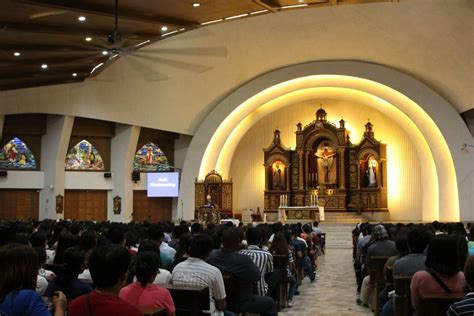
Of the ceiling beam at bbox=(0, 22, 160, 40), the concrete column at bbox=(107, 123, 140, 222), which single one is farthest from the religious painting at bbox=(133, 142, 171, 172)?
the ceiling beam at bbox=(0, 22, 160, 40)

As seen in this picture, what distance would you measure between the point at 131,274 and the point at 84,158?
63.5 feet

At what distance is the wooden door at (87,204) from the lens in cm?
2233

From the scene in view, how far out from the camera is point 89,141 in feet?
74.6

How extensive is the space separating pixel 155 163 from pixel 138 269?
2015 centimetres

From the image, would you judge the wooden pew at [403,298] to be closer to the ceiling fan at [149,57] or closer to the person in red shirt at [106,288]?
the person in red shirt at [106,288]

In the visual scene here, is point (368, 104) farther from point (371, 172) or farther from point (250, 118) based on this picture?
point (250, 118)

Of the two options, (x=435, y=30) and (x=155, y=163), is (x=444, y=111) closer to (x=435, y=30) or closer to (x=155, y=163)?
(x=435, y=30)

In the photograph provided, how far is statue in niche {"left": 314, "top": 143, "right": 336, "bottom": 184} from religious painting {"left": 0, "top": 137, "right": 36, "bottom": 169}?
11.4 m

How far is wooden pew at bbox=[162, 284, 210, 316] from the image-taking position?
3672mm

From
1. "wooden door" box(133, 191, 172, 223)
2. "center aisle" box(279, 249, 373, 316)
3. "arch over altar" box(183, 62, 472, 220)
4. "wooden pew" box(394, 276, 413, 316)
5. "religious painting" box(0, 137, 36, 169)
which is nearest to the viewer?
"wooden pew" box(394, 276, 413, 316)

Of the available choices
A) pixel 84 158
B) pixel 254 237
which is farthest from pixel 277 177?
pixel 254 237

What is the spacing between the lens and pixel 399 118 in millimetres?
21375

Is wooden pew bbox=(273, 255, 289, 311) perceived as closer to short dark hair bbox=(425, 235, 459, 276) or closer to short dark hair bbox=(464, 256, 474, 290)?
short dark hair bbox=(425, 235, 459, 276)

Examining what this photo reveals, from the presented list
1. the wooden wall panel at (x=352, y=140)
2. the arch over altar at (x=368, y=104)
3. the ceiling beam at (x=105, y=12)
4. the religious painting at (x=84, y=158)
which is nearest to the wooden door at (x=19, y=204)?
the religious painting at (x=84, y=158)
